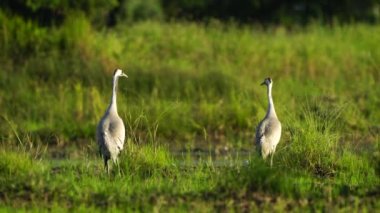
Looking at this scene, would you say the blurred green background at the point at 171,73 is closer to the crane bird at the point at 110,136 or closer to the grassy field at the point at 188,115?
the grassy field at the point at 188,115

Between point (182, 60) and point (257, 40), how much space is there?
188cm

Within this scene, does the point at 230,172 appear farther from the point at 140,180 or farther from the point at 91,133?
the point at 91,133

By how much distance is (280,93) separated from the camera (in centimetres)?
1942

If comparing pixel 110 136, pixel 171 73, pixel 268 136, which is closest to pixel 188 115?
pixel 171 73

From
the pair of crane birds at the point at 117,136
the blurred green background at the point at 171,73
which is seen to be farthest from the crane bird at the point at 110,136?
the blurred green background at the point at 171,73

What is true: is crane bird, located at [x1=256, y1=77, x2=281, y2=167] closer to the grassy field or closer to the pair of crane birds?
the pair of crane birds

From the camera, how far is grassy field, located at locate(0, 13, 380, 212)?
35.9 ft

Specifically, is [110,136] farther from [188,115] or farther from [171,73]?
[171,73]

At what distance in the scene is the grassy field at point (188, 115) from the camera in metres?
10.9

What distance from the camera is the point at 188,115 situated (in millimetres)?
18812

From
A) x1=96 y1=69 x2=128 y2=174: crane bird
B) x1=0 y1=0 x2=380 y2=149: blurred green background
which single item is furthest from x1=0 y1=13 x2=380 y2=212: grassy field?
x1=96 y1=69 x2=128 y2=174: crane bird

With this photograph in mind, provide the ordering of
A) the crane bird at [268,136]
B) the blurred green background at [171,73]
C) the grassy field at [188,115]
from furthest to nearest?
the blurred green background at [171,73] → the crane bird at [268,136] → the grassy field at [188,115]

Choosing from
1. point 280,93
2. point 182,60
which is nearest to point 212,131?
point 280,93

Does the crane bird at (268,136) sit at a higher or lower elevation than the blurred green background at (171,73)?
lower
